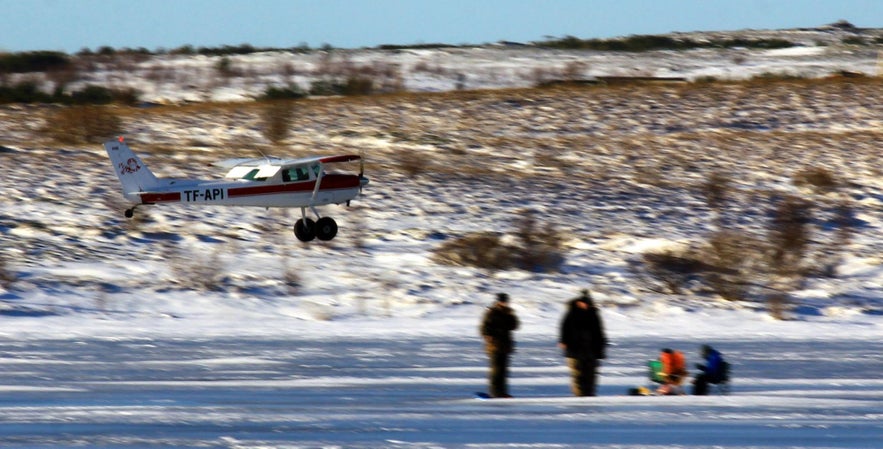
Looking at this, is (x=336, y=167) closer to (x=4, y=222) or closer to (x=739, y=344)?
Result: (x=4, y=222)

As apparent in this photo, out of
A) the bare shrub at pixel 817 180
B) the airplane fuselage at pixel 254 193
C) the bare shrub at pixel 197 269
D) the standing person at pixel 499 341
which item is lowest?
the bare shrub at pixel 197 269

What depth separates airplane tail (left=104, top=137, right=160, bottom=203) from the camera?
23.4 metres

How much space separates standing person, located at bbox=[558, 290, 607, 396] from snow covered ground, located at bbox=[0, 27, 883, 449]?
0.51 metres

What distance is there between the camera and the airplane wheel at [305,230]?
85.0 feet

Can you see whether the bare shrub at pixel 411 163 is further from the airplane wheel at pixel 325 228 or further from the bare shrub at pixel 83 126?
the bare shrub at pixel 83 126

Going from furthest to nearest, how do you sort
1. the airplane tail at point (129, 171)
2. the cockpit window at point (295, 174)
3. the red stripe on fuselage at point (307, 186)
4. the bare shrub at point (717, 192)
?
the bare shrub at point (717, 192) → the cockpit window at point (295, 174) → the red stripe on fuselage at point (307, 186) → the airplane tail at point (129, 171)

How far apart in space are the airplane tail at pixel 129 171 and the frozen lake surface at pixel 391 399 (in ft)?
20.0

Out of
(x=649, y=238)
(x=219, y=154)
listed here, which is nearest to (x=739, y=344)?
(x=649, y=238)

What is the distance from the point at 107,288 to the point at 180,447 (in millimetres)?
12987

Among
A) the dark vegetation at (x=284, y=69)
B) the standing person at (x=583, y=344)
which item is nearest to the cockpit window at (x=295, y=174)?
the standing person at (x=583, y=344)

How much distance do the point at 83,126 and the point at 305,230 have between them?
12.5 meters

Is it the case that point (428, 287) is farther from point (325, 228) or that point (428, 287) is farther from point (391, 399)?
point (391, 399)

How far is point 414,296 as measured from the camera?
73.8 feet

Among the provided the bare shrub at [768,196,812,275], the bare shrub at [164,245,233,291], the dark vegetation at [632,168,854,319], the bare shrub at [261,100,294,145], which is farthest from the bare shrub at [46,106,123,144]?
the bare shrub at [768,196,812,275]
